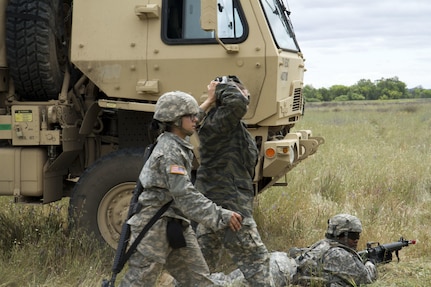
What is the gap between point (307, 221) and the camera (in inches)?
303

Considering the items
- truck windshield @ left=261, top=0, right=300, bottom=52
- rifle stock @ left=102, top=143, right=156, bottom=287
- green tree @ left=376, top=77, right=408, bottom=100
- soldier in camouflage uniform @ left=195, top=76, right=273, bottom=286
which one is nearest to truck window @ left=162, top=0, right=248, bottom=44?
truck windshield @ left=261, top=0, right=300, bottom=52

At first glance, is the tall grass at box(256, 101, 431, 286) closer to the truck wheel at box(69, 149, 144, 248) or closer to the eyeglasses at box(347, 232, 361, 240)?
the eyeglasses at box(347, 232, 361, 240)

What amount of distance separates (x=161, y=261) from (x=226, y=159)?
923 mm

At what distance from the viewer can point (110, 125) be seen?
7301mm

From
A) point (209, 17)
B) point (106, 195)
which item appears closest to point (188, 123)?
point (209, 17)

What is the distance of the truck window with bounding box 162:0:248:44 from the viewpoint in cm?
641

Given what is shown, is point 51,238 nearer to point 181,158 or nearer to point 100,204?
point 100,204

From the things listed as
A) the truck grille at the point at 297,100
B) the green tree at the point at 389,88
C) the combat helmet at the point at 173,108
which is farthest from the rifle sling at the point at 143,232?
the green tree at the point at 389,88

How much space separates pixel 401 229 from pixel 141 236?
386 cm

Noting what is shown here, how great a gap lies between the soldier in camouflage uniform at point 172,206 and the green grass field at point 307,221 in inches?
55.7

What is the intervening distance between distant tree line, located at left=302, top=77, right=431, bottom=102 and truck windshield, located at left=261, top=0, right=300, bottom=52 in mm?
71303

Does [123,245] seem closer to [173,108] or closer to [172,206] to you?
[172,206]

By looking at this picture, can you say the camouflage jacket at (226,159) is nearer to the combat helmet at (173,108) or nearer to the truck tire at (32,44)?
the combat helmet at (173,108)

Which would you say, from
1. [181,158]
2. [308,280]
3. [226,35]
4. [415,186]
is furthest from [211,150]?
[415,186]
